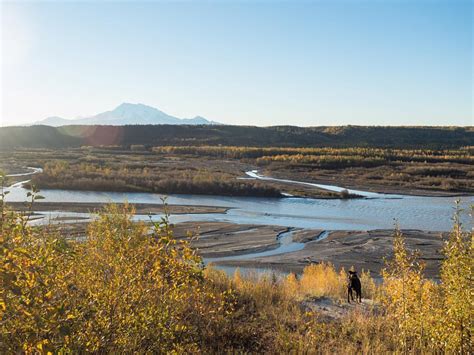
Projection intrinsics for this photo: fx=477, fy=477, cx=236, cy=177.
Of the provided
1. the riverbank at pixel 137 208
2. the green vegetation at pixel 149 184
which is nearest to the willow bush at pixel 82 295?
the riverbank at pixel 137 208

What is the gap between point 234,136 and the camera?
436 feet

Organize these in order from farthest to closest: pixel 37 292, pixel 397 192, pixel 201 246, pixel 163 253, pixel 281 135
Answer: pixel 281 135, pixel 397 192, pixel 201 246, pixel 163 253, pixel 37 292

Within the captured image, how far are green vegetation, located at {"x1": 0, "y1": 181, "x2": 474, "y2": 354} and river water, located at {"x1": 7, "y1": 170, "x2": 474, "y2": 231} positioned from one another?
2040 cm

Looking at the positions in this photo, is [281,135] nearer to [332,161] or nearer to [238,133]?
[238,133]

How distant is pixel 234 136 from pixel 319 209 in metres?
Answer: 96.3

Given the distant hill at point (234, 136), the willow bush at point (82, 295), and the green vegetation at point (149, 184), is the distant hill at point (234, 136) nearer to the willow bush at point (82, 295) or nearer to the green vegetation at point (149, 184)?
the green vegetation at point (149, 184)

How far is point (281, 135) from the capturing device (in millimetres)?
135625

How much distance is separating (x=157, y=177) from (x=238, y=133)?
87.9 meters

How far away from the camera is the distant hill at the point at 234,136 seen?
403 feet

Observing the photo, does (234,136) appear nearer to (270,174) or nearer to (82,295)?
(270,174)

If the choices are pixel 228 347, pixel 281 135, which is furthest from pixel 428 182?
pixel 281 135

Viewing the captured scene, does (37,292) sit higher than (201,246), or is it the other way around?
(37,292)

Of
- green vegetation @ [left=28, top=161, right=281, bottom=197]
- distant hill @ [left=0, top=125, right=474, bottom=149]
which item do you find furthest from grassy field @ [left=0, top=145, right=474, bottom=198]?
distant hill @ [left=0, top=125, right=474, bottom=149]

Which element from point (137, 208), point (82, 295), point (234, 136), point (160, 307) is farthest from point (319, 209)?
point (234, 136)
